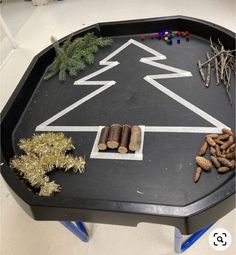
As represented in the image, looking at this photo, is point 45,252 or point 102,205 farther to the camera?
point 45,252

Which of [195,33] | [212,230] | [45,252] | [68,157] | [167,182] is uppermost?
[195,33]

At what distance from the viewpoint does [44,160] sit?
1.01 m

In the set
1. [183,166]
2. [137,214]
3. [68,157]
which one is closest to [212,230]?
[183,166]

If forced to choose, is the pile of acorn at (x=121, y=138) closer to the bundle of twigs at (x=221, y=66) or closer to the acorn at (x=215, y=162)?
the acorn at (x=215, y=162)

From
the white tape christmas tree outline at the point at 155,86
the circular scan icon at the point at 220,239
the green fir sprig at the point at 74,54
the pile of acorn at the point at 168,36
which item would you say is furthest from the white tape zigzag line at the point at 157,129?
the pile of acorn at the point at 168,36

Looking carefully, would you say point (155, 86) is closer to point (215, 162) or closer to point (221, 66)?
point (221, 66)

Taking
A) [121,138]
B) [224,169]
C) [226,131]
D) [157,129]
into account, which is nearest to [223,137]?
[226,131]

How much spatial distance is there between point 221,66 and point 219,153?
0.46m

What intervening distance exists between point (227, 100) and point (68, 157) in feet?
2.17

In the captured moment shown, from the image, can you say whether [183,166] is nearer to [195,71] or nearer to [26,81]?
[195,71]

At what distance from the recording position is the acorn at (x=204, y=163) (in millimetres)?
907

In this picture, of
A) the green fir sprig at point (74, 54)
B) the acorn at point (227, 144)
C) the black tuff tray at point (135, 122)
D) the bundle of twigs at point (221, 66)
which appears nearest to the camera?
the black tuff tray at point (135, 122)

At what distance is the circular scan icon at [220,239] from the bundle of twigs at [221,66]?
1.85 feet

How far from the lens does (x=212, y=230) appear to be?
118cm
